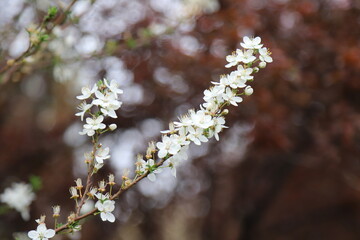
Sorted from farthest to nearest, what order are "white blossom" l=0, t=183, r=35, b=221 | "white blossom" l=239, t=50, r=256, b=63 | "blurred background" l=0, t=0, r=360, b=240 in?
"blurred background" l=0, t=0, r=360, b=240 → "white blossom" l=0, t=183, r=35, b=221 → "white blossom" l=239, t=50, r=256, b=63

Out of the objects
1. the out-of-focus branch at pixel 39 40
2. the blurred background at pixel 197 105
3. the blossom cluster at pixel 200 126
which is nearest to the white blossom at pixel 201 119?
the blossom cluster at pixel 200 126

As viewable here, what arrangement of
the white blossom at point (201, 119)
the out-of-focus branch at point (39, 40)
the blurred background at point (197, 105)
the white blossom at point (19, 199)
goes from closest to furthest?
the white blossom at point (201, 119) → the out-of-focus branch at point (39, 40) → the white blossom at point (19, 199) → the blurred background at point (197, 105)

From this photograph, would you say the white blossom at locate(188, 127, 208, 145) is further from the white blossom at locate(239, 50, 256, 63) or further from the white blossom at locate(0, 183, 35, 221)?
the white blossom at locate(0, 183, 35, 221)

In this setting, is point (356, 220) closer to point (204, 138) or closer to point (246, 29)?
point (246, 29)

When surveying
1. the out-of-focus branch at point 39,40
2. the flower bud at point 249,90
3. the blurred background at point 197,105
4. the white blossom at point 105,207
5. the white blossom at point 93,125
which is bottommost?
the blurred background at point 197,105

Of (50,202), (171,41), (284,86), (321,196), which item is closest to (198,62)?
(171,41)

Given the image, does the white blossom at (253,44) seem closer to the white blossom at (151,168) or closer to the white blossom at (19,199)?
the white blossom at (151,168)

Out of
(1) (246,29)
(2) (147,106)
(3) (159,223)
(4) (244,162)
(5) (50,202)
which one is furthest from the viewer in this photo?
(3) (159,223)

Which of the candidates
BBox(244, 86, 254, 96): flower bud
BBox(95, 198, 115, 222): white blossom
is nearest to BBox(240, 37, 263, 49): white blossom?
BBox(244, 86, 254, 96): flower bud
